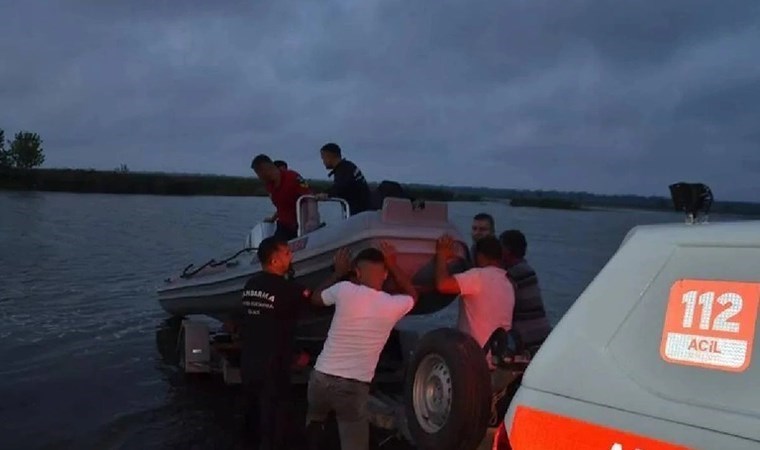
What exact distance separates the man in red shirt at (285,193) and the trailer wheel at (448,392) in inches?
174

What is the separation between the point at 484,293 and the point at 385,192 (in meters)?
2.72

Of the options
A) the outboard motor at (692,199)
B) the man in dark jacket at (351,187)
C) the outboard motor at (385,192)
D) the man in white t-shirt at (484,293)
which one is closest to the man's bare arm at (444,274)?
the man in white t-shirt at (484,293)

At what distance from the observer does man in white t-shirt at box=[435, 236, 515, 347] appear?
18.2ft

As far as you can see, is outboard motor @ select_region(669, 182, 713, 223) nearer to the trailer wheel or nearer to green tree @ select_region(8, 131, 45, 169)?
the trailer wheel

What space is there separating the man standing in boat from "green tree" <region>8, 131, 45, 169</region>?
323ft

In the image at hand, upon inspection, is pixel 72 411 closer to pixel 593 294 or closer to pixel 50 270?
pixel 593 294

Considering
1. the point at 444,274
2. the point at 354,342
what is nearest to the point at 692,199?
the point at 354,342

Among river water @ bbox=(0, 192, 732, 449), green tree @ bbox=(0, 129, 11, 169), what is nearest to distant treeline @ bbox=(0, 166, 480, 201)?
green tree @ bbox=(0, 129, 11, 169)

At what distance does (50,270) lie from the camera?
1947cm

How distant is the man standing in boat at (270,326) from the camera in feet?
19.0

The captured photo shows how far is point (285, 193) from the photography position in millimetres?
8789

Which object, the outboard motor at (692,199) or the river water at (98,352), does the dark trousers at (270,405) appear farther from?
Answer: the outboard motor at (692,199)

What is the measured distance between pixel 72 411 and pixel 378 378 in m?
2.91

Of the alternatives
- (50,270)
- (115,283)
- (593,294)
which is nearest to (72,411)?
(593,294)
